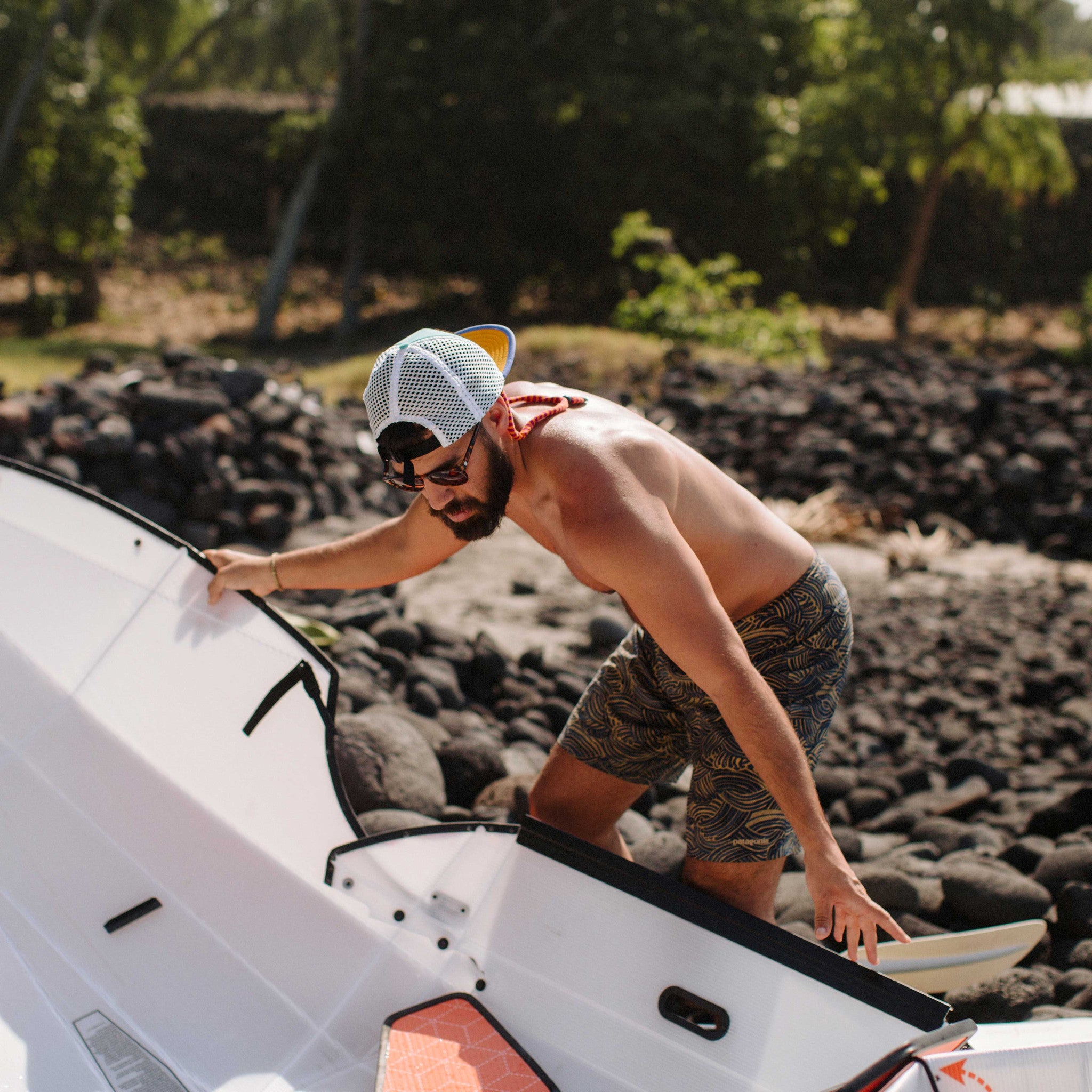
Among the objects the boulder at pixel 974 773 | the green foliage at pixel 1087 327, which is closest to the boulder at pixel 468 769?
the boulder at pixel 974 773

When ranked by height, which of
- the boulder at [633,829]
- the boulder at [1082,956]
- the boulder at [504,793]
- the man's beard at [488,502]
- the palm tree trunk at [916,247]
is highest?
the palm tree trunk at [916,247]

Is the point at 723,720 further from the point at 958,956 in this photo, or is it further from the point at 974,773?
the point at 974,773

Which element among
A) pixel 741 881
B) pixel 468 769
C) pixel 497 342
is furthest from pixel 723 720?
pixel 468 769

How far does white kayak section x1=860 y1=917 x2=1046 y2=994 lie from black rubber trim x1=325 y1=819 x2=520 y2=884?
99cm

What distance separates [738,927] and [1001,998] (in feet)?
3.46

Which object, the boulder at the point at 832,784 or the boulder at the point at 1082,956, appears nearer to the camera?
the boulder at the point at 1082,956

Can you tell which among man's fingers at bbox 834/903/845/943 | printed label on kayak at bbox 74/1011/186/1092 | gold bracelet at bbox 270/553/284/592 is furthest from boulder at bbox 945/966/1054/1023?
gold bracelet at bbox 270/553/284/592

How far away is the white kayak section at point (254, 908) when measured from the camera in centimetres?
204

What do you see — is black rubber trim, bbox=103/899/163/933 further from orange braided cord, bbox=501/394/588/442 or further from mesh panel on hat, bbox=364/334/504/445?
orange braided cord, bbox=501/394/588/442

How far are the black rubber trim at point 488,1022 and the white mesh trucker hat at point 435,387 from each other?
4.26ft

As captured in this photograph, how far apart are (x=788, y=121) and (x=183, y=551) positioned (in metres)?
15.7

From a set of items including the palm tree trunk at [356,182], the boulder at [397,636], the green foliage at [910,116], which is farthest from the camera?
the palm tree trunk at [356,182]

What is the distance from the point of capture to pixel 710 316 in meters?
12.8

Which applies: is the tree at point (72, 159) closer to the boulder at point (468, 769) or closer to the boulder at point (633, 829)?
the boulder at point (468, 769)
